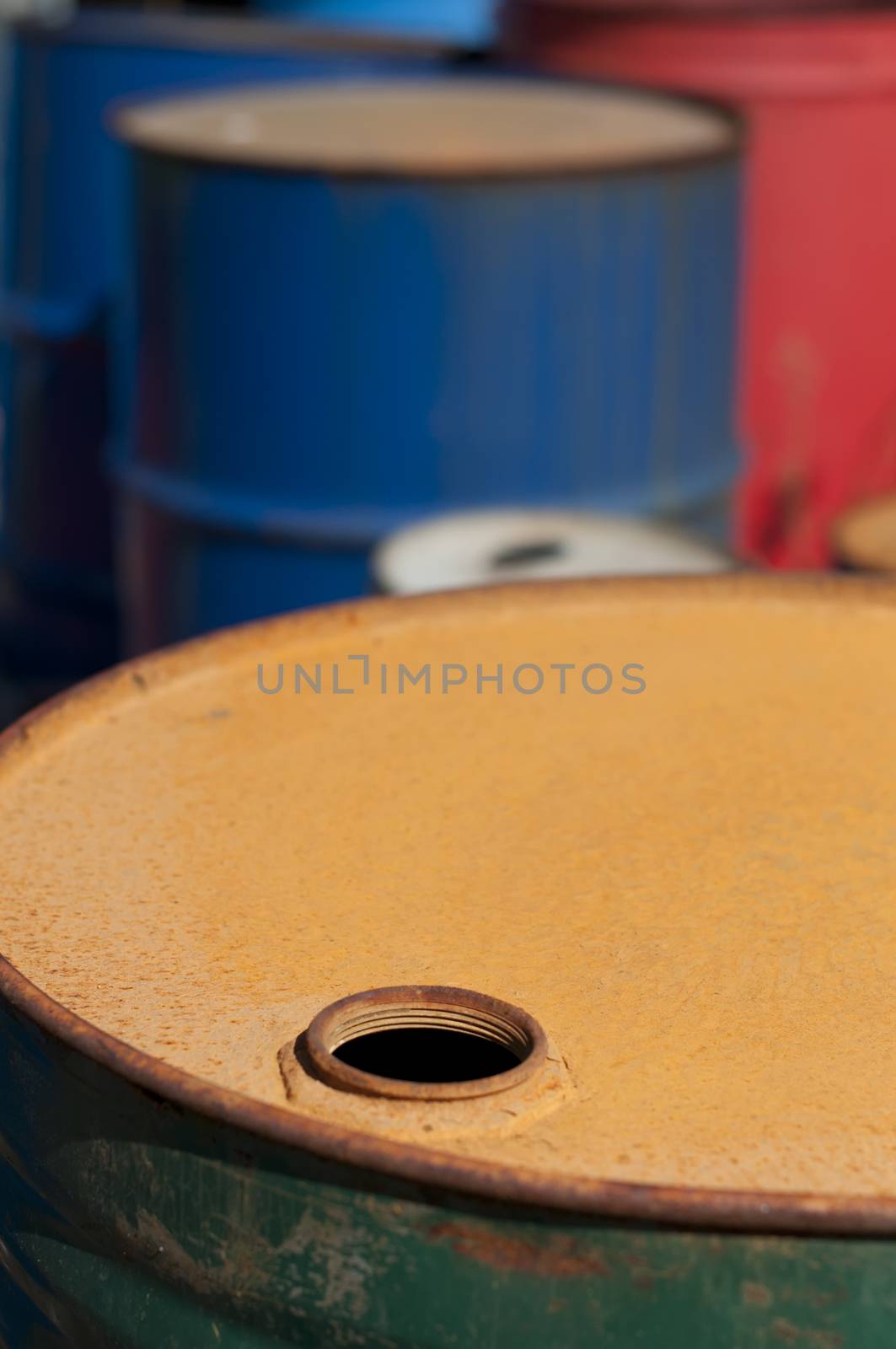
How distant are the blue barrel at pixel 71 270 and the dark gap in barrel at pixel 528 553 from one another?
1.43 meters

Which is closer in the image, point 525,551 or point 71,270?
point 525,551

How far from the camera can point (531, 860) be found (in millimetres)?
1171

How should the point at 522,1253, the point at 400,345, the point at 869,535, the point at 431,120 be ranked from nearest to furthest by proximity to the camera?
the point at 522,1253 < the point at 869,535 < the point at 400,345 < the point at 431,120

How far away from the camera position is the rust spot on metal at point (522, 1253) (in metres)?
0.80

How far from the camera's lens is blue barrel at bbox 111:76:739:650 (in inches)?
94.5

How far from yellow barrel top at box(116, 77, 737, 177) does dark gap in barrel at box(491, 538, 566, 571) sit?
31.1 inches

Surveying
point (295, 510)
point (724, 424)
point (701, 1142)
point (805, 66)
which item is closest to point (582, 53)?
point (805, 66)

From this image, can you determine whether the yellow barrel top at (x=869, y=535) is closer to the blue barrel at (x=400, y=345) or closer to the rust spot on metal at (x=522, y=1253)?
the blue barrel at (x=400, y=345)

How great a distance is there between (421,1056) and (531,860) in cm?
19

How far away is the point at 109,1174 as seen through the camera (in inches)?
36.1

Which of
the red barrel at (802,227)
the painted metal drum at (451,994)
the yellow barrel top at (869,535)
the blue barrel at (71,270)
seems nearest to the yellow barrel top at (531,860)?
the painted metal drum at (451,994)

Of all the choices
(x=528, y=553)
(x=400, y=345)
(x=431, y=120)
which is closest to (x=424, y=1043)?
(x=528, y=553)

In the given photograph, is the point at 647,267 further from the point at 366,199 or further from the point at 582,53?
the point at 582,53

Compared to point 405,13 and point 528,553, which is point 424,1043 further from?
point 405,13
